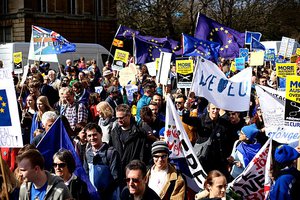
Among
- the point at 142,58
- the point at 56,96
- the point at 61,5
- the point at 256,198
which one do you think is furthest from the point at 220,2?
the point at 256,198

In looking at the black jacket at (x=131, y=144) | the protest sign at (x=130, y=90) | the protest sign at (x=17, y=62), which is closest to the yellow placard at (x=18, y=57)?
the protest sign at (x=17, y=62)

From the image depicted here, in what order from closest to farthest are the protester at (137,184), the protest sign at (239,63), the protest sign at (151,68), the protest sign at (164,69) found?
1. the protester at (137,184)
2. the protest sign at (164,69)
3. the protest sign at (151,68)
4. the protest sign at (239,63)

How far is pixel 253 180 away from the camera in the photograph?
6.22m

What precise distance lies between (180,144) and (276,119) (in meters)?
1.68

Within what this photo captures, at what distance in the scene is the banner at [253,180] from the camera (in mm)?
6203

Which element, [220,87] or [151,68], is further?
[151,68]

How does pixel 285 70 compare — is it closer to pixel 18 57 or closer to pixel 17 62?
pixel 18 57

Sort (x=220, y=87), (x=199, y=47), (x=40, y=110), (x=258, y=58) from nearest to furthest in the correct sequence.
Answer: (x=40, y=110) → (x=220, y=87) → (x=199, y=47) → (x=258, y=58)

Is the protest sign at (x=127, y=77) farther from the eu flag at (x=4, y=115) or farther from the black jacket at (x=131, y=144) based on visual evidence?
the eu flag at (x=4, y=115)

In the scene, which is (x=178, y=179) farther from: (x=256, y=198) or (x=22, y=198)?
(x=22, y=198)

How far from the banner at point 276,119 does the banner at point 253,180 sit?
37.3 inches

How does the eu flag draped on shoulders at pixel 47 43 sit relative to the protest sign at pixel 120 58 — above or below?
above

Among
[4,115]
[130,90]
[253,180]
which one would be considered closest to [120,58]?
[130,90]

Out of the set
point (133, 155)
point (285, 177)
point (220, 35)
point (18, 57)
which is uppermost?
point (220, 35)
